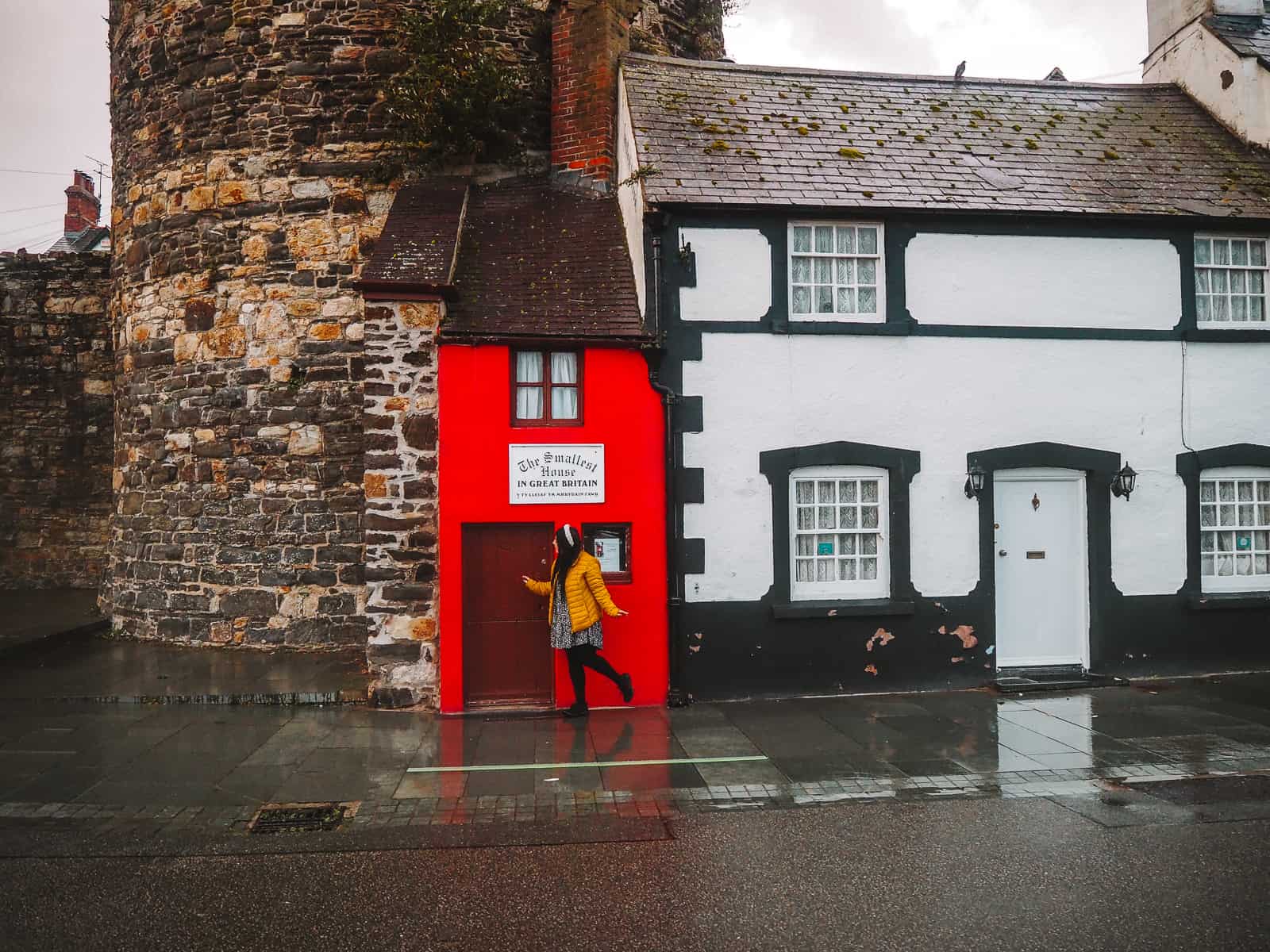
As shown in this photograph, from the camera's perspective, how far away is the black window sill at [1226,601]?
10.7 m

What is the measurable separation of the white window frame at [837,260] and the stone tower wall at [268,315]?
4.59m

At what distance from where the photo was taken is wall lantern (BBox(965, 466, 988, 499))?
10.4 metres

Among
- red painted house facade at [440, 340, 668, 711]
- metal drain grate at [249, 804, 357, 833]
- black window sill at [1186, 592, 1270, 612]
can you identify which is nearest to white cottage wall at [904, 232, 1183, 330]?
black window sill at [1186, 592, 1270, 612]

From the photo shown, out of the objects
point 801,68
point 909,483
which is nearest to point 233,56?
point 801,68

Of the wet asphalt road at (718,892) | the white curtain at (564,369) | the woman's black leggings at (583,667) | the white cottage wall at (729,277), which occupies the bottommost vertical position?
the wet asphalt road at (718,892)

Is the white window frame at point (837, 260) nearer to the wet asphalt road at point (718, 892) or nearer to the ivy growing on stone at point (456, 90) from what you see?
the ivy growing on stone at point (456, 90)

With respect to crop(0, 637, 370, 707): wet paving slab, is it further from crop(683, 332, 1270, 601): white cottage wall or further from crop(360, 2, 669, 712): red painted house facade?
crop(683, 332, 1270, 601): white cottage wall

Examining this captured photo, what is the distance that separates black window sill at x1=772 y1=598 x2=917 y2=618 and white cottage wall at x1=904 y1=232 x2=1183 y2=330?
10.5 ft

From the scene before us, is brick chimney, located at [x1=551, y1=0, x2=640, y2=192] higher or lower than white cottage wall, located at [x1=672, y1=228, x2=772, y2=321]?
higher

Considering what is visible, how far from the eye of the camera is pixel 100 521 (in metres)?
17.0

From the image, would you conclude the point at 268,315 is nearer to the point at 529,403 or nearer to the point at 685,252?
the point at 529,403

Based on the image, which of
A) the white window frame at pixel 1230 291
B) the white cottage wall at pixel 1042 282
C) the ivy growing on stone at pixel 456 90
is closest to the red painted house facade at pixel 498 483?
the ivy growing on stone at pixel 456 90

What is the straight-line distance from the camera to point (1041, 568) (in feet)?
35.3

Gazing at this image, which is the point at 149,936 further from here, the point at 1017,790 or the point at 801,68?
the point at 801,68
